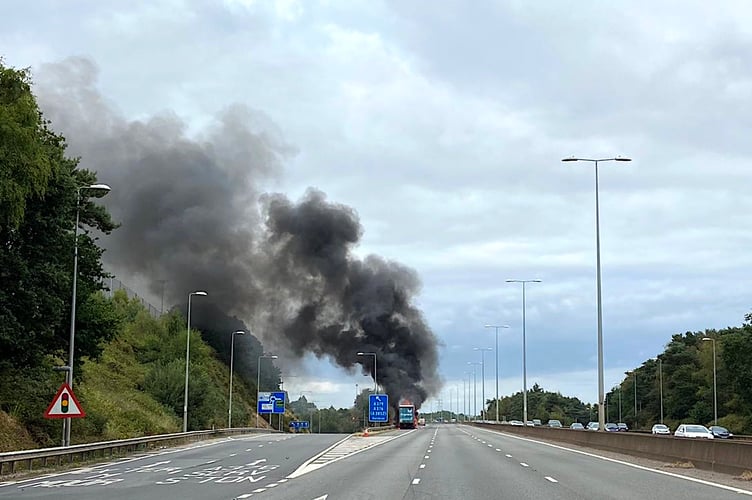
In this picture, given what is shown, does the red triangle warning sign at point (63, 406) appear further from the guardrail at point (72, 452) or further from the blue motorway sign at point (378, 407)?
the blue motorway sign at point (378, 407)

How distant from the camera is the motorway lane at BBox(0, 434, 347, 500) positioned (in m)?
21.5

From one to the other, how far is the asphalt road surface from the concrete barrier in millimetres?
1534

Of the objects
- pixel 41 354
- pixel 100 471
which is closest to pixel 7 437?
pixel 41 354

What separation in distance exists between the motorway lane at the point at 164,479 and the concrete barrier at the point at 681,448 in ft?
40.2

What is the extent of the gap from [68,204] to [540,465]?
2290 cm

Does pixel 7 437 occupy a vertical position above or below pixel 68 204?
below

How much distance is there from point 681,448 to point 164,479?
54.8 feet

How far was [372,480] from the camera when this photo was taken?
25125 millimetres

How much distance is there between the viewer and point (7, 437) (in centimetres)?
3825

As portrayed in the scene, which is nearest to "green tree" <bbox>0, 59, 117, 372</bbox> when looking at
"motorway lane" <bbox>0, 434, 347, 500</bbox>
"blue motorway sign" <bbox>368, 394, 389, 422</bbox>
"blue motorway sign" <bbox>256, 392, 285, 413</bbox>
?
"motorway lane" <bbox>0, 434, 347, 500</bbox>

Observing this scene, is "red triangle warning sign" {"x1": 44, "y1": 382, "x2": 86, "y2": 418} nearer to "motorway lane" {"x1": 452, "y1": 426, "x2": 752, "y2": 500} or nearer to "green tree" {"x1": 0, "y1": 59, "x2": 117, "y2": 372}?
"green tree" {"x1": 0, "y1": 59, "x2": 117, "y2": 372}

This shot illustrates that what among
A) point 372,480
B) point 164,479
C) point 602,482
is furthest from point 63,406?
point 602,482

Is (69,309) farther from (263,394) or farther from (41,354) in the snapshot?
(263,394)

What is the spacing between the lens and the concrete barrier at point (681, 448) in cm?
2608
